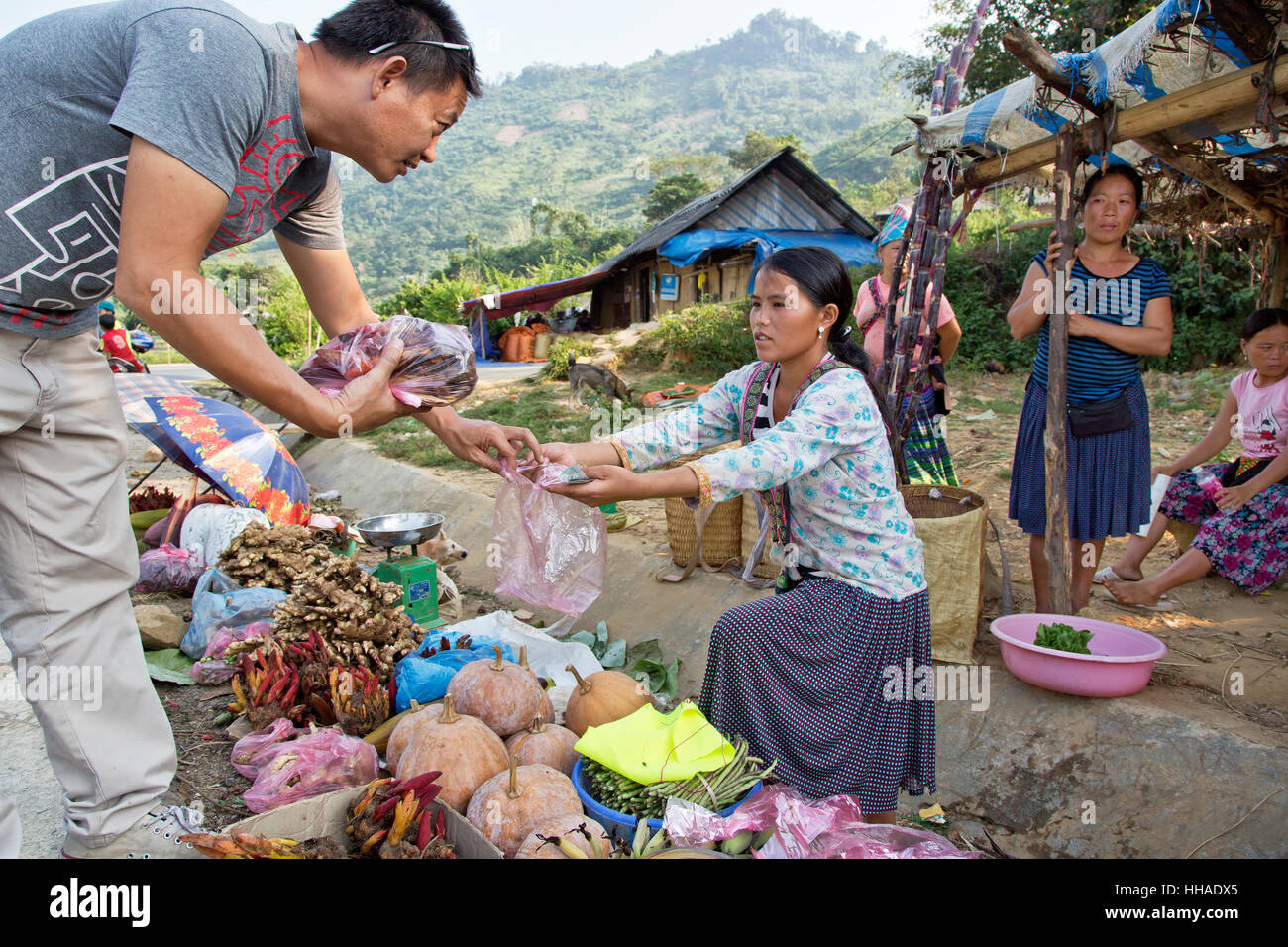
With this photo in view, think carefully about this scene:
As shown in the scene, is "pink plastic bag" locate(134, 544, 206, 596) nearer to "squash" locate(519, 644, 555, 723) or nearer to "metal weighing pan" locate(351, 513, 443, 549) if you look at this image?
"metal weighing pan" locate(351, 513, 443, 549)

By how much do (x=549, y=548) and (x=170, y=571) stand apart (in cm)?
296

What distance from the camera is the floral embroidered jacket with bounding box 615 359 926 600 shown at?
231 cm

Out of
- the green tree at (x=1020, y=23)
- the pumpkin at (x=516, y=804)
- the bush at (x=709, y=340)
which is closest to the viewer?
the pumpkin at (x=516, y=804)

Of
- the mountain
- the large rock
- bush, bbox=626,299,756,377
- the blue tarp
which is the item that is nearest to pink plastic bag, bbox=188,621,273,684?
the large rock

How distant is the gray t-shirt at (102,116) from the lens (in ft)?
5.06

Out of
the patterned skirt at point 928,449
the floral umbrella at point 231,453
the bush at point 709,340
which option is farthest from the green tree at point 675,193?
the patterned skirt at point 928,449

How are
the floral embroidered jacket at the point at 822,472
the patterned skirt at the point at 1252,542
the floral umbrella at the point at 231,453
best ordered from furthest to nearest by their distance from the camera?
the floral umbrella at the point at 231,453 < the patterned skirt at the point at 1252,542 < the floral embroidered jacket at the point at 822,472

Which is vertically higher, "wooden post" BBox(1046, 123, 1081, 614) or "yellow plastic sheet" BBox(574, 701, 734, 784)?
"wooden post" BBox(1046, 123, 1081, 614)

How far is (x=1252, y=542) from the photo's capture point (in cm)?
430

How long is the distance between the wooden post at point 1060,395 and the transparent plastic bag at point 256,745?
130 inches

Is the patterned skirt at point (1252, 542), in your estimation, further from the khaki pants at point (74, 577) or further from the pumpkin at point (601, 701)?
the khaki pants at point (74, 577)

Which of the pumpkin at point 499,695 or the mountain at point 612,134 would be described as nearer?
the pumpkin at point 499,695

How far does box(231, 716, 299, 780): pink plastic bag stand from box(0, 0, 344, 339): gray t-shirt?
1.63 meters
